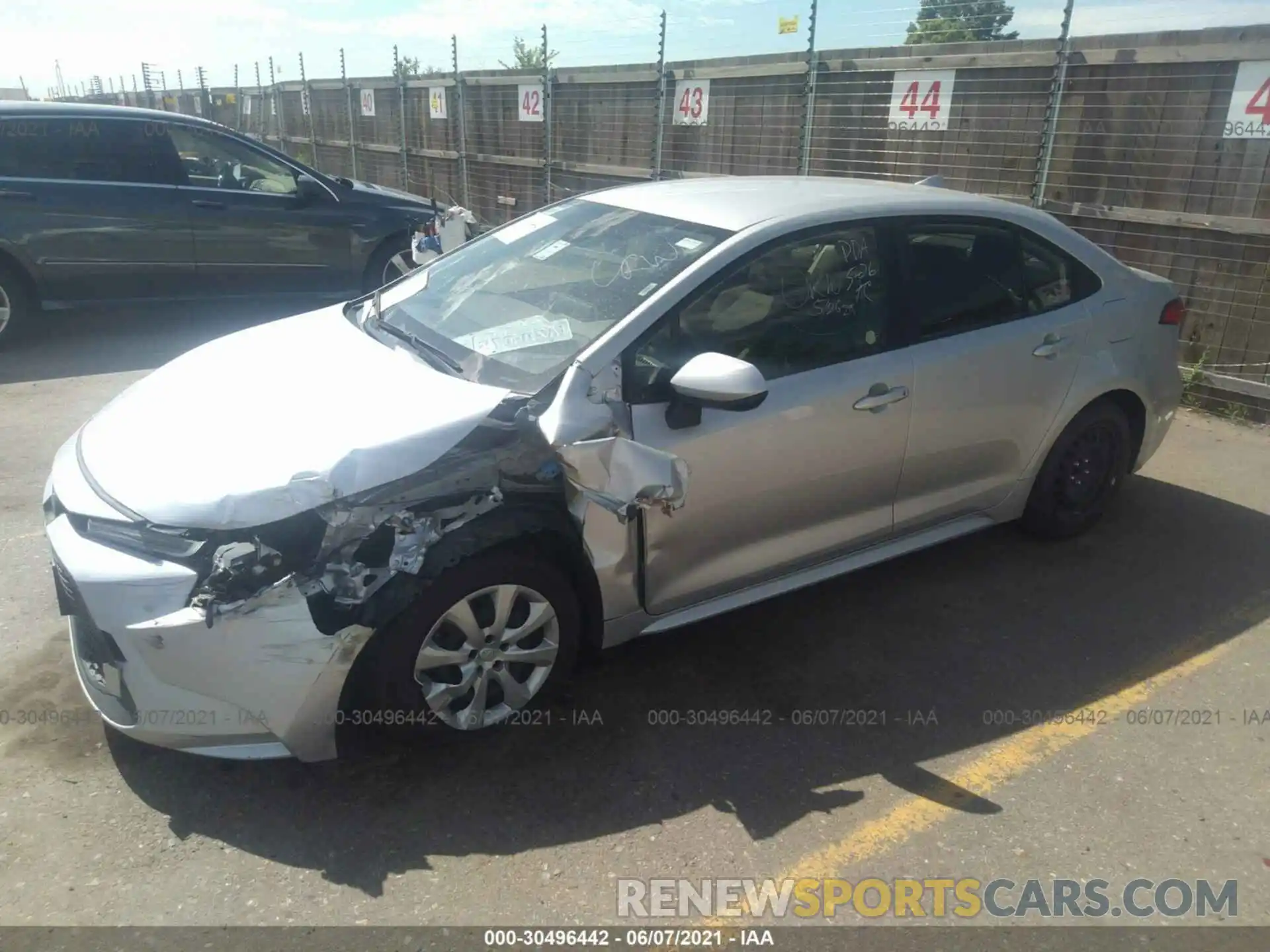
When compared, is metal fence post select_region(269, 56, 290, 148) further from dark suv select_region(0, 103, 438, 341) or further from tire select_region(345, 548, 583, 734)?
tire select_region(345, 548, 583, 734)

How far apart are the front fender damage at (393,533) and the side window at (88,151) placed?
20.1 ft

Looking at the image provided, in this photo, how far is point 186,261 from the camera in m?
7.64

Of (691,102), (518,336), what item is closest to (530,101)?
(691,102)

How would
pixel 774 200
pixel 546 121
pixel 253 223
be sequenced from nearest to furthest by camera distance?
pixel 774 200 < pixel 253 223 < pixel 546 121

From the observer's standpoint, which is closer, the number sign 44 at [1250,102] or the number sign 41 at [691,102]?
the number sign 44 at [1250,102]

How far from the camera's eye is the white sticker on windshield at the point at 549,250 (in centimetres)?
368

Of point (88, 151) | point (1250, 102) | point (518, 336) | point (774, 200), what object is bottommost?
point (518, 336)

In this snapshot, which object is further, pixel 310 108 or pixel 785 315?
pixel 310 108

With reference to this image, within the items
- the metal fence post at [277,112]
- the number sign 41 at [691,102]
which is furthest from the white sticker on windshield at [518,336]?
the metal fence post at [277,112]

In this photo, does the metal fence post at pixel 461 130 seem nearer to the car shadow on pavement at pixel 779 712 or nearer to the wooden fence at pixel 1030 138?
the wooden fence at pixel 1030 138

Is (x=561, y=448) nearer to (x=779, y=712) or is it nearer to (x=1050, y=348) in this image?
(x=779, y=712)

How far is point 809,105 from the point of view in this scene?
8.51 meters

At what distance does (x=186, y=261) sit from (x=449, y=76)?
745cm

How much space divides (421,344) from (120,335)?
5.86 m
